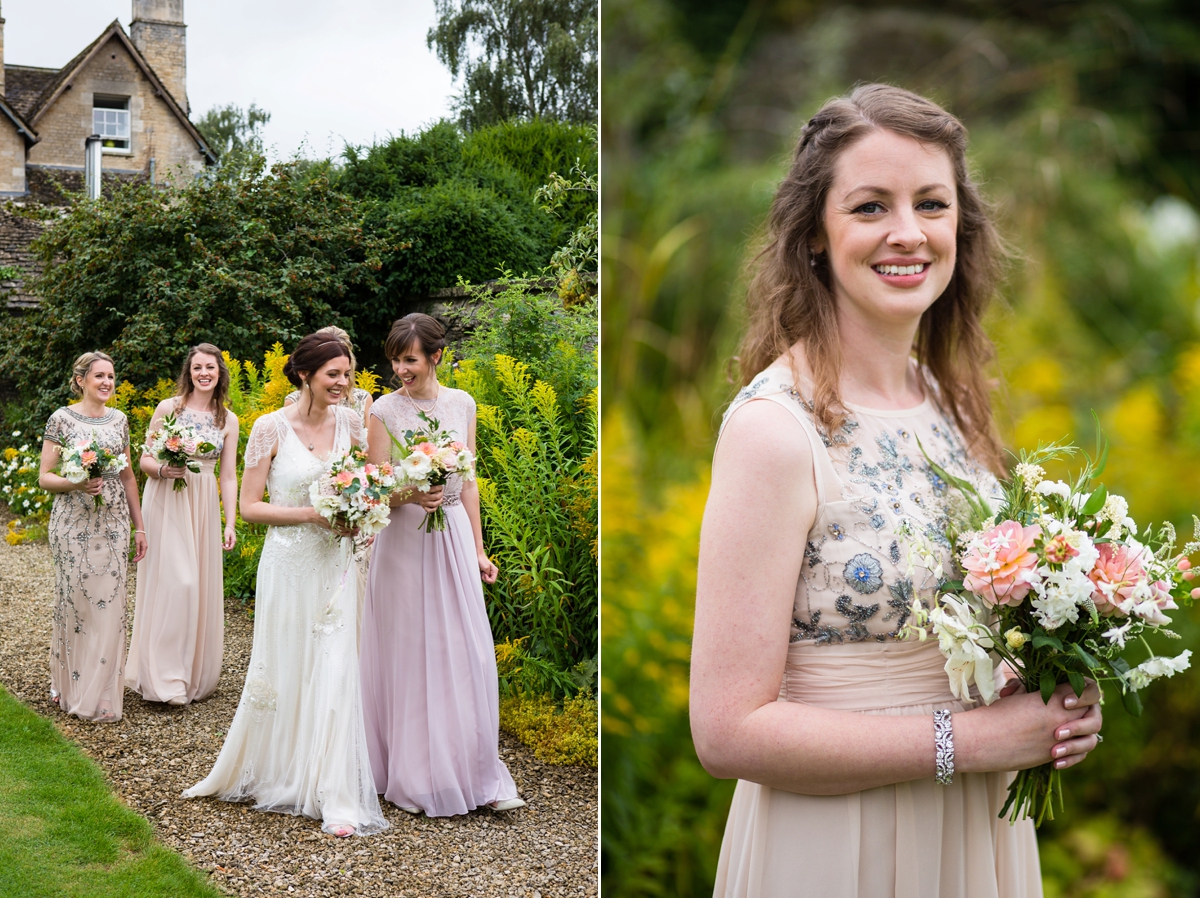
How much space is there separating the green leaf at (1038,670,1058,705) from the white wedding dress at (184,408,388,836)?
2476 mm

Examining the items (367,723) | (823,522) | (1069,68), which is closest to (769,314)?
(823,522)

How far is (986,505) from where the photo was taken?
1.63 m

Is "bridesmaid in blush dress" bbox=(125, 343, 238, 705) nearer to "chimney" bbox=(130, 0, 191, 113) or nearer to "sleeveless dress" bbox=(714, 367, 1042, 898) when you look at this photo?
"chimney" bbox=(130, 0, 191, 113)

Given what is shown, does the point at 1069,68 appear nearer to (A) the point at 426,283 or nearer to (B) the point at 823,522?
(A) the point at 426,283

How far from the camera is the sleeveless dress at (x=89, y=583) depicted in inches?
147

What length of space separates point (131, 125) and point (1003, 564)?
11.0ft

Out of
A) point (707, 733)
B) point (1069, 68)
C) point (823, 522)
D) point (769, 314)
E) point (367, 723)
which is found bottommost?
point (367, 723)

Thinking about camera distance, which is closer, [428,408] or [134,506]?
[428,408]

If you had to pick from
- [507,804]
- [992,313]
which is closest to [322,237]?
[507,804]

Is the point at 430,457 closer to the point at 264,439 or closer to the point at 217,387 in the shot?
the point at 264,439

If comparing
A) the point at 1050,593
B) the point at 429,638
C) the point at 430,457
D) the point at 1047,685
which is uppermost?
the point at 430,457

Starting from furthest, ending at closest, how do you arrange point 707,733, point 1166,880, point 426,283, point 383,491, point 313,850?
point 426,283 → point 383,491 → point 313,850 → point 1166,880 → point 707,733

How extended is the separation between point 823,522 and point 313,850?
2.34 m

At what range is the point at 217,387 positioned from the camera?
14.7 ft
